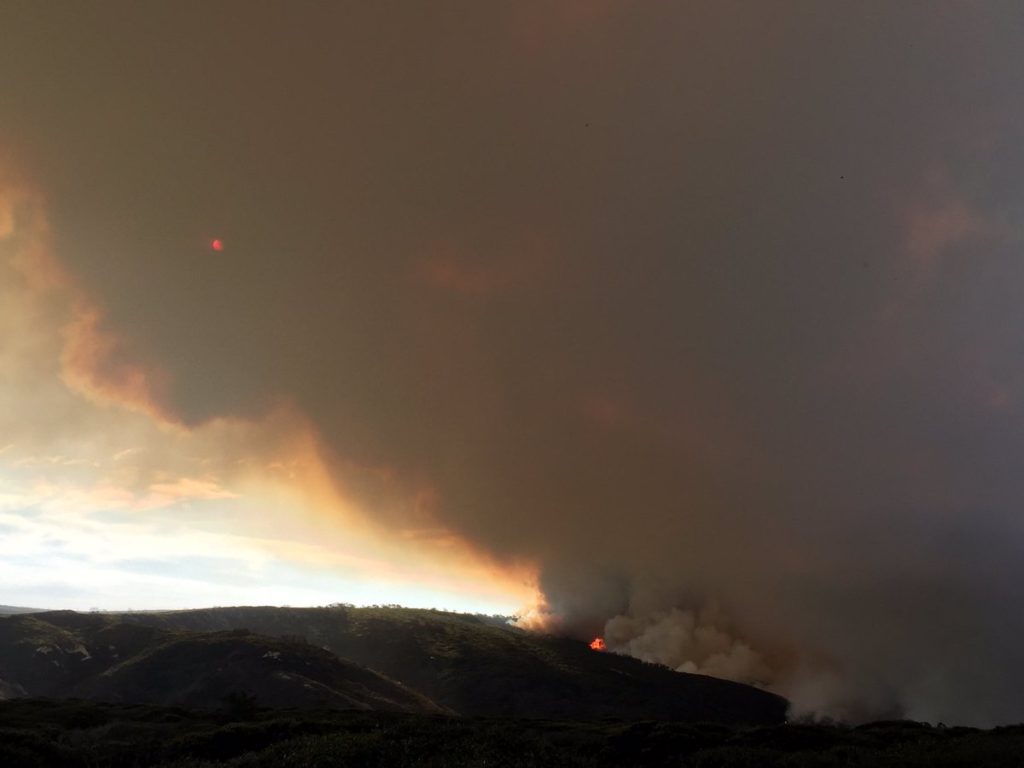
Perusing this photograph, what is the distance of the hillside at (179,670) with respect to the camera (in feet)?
410

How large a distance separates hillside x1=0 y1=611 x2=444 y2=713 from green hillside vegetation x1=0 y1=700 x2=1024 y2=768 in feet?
207

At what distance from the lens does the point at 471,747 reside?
37.5m

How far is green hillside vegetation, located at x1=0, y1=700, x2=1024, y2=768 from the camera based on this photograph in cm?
3447

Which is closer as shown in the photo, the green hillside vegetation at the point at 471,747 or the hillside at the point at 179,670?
the green hillside vegetation at the point at 471,747

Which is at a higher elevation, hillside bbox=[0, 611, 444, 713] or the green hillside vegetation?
the green hillside vegetation

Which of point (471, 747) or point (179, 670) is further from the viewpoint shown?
point (179, 670)

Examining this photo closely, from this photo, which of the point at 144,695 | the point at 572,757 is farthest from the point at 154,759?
the point at 144,695

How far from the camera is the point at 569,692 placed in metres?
182

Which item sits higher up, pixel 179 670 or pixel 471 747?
pixel 471 747

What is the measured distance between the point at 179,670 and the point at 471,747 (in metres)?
131

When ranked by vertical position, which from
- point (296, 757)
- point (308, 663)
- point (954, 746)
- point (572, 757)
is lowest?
point (308, 663)

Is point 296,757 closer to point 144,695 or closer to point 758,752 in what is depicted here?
point 758,752

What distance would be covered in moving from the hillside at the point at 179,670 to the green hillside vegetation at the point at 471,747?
6310 cm

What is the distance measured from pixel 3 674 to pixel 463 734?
13658 cm
